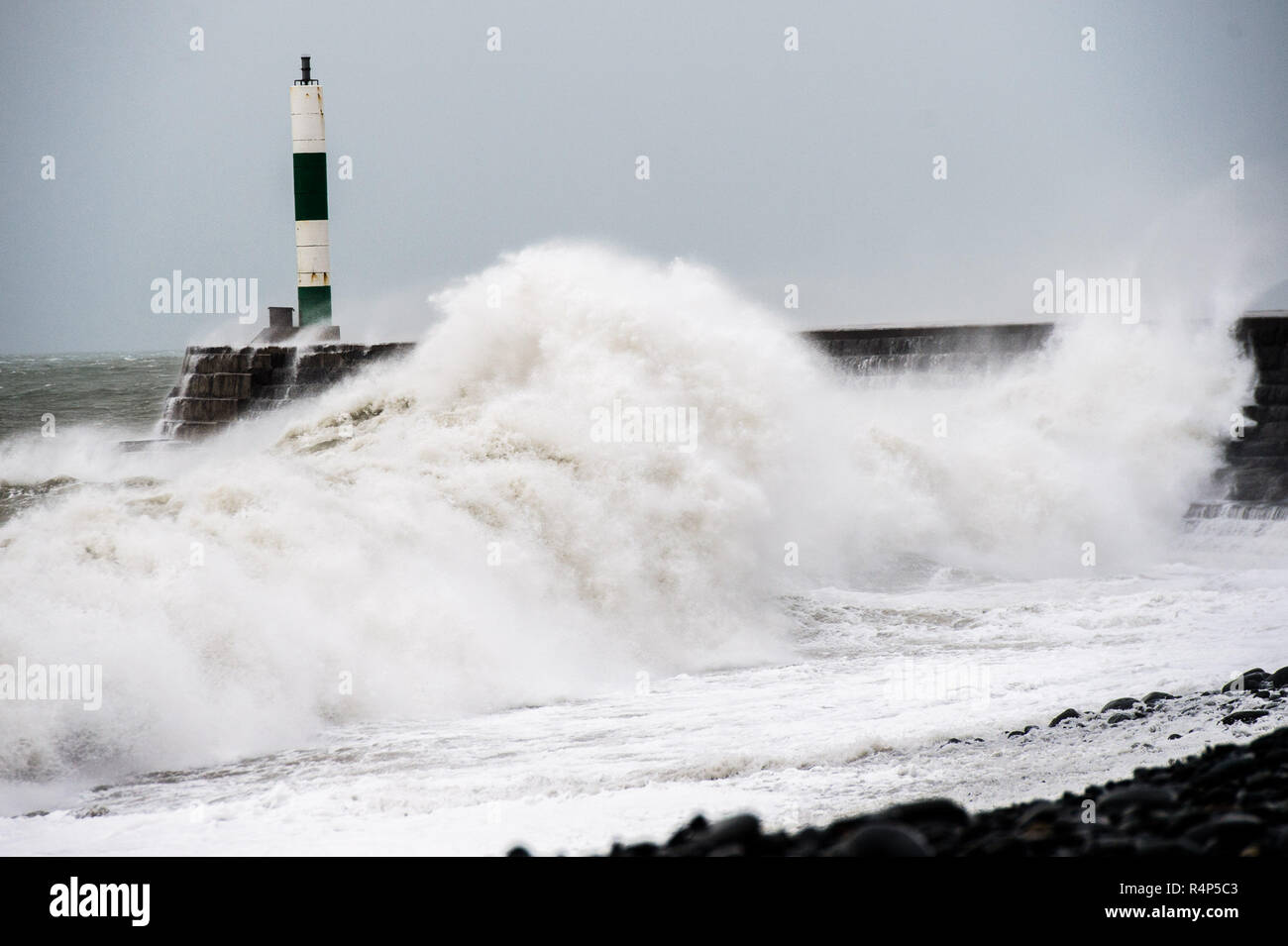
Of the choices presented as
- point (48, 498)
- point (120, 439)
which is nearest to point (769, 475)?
point (48, 498)

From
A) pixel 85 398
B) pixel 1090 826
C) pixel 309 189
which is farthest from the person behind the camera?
pixel 85 398

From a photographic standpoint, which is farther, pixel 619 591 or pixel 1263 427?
pixel 1263 427

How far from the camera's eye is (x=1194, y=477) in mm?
16672

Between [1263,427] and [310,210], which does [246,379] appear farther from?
[1263,427]

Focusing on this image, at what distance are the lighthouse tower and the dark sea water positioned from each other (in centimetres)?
401

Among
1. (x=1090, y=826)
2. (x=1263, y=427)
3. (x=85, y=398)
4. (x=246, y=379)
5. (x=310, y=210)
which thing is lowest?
(x=1090, y=826)

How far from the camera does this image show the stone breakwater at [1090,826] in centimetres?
382

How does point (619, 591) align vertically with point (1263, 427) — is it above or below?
below

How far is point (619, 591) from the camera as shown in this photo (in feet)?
35.8

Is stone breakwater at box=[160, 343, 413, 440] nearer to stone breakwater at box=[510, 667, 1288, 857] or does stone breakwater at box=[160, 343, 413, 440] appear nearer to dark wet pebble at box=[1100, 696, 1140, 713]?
dark wet pebble at box=[1100, 696, 1140, 713]

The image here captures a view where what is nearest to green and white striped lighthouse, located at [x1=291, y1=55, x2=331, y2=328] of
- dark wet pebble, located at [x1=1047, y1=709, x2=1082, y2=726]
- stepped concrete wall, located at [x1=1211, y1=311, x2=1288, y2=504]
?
stepped concrete wall, located at [x1=1211, y1=311, x2=1288, y2=504]

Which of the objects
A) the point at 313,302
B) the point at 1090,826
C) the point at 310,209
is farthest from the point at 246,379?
the point at 1090,826

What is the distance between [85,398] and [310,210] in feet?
52.7

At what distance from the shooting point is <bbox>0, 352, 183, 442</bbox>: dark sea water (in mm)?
28469
